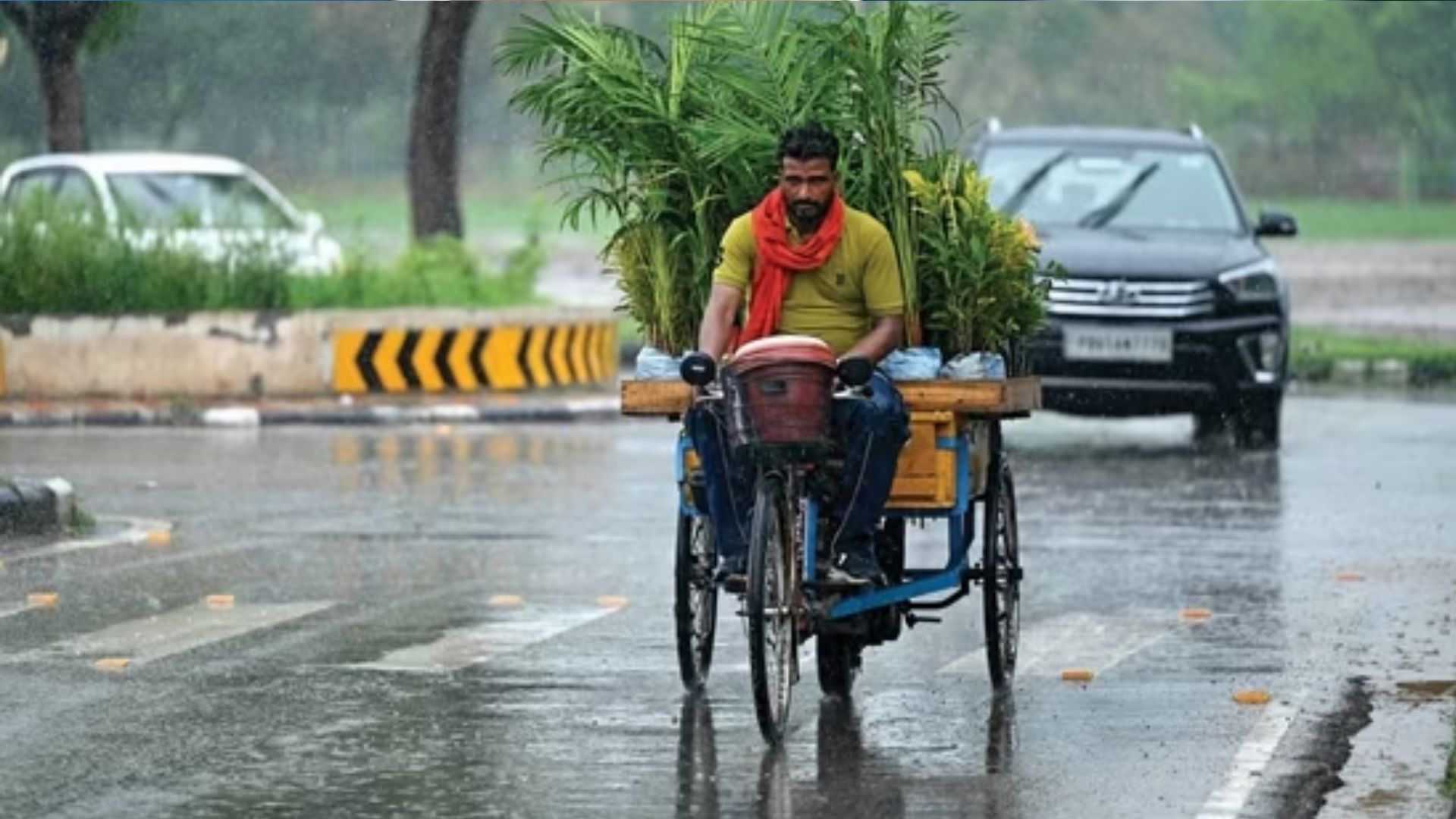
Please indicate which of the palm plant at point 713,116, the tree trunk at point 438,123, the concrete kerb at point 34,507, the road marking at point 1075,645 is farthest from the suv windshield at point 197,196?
the palm plant at point 713,116

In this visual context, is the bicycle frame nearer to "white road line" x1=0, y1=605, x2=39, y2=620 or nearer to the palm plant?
the palm plant

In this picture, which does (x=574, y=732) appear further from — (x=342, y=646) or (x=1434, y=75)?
(x=1434, y=75)

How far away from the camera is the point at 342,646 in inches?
475

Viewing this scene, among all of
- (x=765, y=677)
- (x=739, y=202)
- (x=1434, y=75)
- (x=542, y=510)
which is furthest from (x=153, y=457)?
(x=1434, y=75)

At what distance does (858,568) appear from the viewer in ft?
33.7

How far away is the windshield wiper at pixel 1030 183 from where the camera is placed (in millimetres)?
21967

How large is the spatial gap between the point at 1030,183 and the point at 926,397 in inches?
471

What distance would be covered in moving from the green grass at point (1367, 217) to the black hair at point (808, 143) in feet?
95.5

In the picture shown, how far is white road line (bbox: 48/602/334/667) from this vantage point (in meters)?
11.9

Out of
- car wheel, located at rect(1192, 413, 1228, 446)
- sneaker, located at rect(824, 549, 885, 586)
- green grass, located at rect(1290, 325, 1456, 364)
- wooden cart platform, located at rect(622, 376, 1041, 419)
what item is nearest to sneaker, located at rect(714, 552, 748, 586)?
sneaker, located at rect(824, 549, 885, 586)

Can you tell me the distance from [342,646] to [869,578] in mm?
2499

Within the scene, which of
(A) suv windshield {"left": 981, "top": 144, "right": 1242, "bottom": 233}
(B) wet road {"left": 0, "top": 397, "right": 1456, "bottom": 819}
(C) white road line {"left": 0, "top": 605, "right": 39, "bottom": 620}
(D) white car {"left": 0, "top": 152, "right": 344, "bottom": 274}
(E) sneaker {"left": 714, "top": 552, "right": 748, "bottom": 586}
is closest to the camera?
(B) wet road {"left": 0, "top": 397, "right": 1456, "bottom": 819}

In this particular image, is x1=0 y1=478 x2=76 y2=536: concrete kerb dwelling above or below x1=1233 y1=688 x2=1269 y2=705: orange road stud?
above

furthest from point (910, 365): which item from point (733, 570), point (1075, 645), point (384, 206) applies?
point (384, 206)
